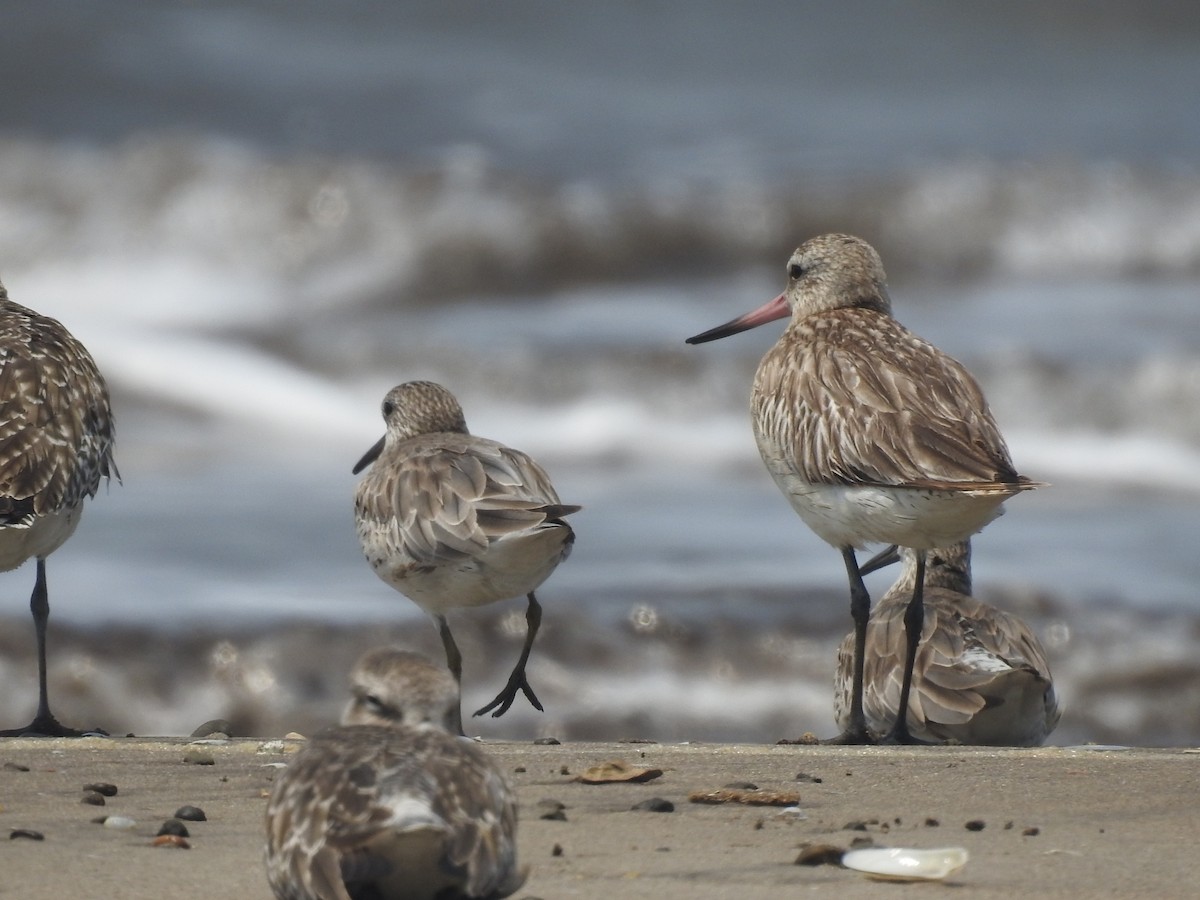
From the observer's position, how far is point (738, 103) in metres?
31.7

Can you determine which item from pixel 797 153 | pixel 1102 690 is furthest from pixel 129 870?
pixel 797 153

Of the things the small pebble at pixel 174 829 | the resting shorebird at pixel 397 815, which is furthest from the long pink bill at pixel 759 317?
the resting shorebird at pixel 397 815

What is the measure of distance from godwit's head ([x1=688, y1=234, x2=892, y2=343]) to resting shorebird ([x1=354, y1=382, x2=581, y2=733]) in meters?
1.62

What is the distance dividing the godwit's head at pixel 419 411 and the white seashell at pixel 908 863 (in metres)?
4.19

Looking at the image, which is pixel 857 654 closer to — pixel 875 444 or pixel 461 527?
pixel 875 444

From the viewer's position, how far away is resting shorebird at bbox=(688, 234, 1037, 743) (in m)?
6.84

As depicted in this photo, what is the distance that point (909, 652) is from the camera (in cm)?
745

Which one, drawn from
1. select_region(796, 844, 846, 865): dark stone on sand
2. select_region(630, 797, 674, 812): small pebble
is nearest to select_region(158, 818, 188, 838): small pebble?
select_region(630, 797, 674, 812): small pebble

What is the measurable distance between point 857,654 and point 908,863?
297 centimetres

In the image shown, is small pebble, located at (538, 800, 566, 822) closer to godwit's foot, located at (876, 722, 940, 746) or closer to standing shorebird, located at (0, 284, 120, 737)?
godwit's foot, located at (876, 722, 940, 746)

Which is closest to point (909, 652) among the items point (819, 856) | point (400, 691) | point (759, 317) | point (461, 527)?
point (461, 527)

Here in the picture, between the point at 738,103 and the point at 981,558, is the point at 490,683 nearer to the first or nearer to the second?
the point at 981,558

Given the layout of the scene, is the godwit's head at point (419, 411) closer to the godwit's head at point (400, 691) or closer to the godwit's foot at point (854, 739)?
the godwit's foot at point (854, 739)

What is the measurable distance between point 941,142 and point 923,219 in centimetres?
380
